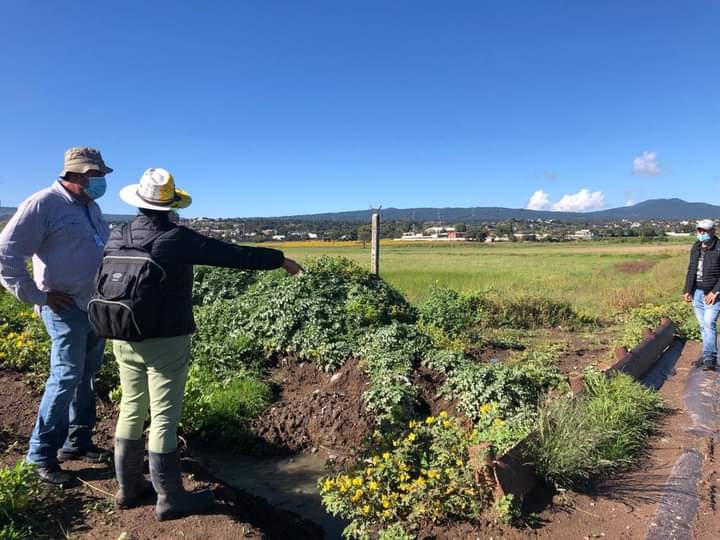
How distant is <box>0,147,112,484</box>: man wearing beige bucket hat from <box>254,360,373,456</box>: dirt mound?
206 centimetres

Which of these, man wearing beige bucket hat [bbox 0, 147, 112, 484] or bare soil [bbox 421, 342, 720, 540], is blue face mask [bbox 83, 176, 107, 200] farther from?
bare soil [bbox 421, 342, 720, 540]

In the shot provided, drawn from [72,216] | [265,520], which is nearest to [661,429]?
[265,520]

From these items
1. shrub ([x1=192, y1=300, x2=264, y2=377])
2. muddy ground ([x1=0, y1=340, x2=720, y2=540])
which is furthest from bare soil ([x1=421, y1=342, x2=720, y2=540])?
shrub ([x1=192, y1=300, x2=264, y2=377])

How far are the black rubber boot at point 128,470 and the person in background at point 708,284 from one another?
273 inches

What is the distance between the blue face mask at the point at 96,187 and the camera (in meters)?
3.30

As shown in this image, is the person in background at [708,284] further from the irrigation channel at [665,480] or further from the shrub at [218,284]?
the shrub at [218,284]

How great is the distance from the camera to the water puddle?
150 inches

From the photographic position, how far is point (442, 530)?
3.19m

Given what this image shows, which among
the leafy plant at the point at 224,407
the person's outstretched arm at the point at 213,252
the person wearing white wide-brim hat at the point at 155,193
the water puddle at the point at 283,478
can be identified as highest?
the person wearing white wide-brim hat at the point at 155,193

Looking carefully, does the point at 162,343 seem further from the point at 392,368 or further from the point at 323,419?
the point at 392,368

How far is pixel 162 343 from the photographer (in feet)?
9.16

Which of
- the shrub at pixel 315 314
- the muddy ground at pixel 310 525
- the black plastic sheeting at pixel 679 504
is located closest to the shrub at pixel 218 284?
the shrub at pixel 315 314

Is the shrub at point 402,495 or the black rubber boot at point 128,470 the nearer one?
the black rubber boot at point 128,470

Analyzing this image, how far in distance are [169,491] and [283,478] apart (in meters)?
1.69
